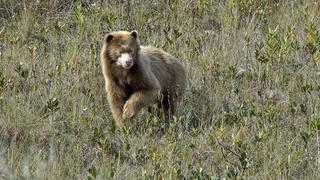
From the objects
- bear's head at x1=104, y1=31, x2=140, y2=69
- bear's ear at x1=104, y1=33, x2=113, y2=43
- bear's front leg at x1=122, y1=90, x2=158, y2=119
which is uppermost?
bear's ear at x1=104, y1=33, x2=113, y2=43

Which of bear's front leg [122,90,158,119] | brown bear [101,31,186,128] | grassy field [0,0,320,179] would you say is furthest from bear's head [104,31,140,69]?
grassy field [0,0,320,179]

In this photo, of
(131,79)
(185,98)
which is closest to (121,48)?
(131,79)

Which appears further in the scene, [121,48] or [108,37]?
[108,37]

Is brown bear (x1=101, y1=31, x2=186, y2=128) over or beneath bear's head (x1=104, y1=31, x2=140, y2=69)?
beneath

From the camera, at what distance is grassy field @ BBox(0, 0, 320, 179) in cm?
563

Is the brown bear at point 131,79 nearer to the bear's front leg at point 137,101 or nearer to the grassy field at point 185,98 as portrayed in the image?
the bear's front leg at point 137,101

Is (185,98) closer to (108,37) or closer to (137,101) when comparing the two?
(137,101)

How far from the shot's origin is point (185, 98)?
7609 mm

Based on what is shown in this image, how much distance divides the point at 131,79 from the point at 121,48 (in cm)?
32

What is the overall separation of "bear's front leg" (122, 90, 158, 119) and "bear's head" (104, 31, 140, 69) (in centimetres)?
28

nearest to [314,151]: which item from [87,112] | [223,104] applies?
[223,104]

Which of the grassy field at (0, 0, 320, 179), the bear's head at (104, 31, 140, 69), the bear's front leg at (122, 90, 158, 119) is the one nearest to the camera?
the grassy field at (0, 0, 320, 179)

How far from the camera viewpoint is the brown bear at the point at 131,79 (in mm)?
6863

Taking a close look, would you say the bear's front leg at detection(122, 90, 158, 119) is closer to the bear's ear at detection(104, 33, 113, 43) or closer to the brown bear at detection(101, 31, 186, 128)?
the brown bear at detection(101, 31, 186, 128)
